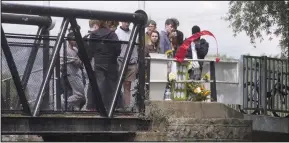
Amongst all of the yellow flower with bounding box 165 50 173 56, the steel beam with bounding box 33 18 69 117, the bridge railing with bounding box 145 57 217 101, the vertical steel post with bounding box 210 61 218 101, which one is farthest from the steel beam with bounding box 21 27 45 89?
the vertical steel post with bounding box 210 61 218 101

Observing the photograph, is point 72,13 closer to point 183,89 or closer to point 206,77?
point 183,89

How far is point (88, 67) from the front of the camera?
11.3m

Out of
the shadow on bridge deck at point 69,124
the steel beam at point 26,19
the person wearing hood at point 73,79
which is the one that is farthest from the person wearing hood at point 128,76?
the steel beam at point 26,19

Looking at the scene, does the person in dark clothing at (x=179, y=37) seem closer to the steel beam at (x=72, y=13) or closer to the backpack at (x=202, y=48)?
the backpack at (x=202, y=48)

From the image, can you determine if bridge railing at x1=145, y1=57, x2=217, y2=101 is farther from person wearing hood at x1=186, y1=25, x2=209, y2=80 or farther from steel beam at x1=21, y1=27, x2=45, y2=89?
steel beam at x1=21, y1=27, x2=45, y2=89

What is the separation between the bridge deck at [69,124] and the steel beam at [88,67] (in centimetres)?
15

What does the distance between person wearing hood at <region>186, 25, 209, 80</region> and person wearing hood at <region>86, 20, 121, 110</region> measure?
294cm

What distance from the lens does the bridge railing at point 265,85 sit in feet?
54.3

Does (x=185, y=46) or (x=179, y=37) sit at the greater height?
(x=179, y=37)

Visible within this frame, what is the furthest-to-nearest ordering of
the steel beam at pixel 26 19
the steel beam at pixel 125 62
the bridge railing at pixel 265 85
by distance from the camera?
the bridge railing at pixel 265 85 < the steel beam at pixel 125 62 < the steel beam at pixel 26 19

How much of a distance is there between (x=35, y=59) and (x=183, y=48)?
3852mm

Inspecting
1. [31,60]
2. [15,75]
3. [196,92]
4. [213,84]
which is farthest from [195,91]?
[15,75]

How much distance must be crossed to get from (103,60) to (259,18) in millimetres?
11004

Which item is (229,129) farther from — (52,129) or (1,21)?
(1,21)
